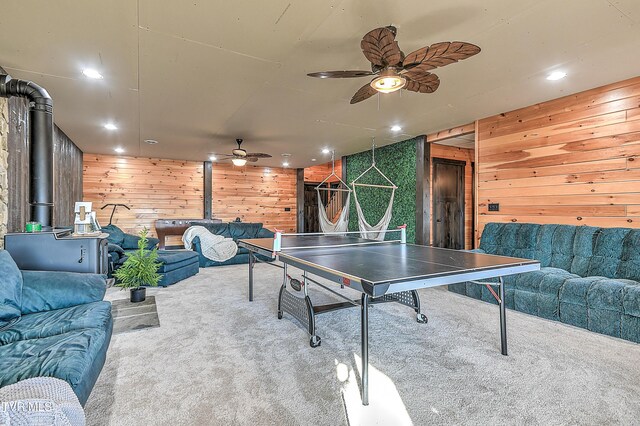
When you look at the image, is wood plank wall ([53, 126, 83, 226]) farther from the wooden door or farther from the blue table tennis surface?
the wooden door

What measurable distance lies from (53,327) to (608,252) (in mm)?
4471

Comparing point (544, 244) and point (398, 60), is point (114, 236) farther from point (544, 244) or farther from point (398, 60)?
point (544, 244)

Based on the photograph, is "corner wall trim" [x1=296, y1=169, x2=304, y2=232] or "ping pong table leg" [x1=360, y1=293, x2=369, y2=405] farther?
"corner wall trim" [x1=296, y1=169, x2=304, y2=232]

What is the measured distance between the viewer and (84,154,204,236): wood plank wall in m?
7.27

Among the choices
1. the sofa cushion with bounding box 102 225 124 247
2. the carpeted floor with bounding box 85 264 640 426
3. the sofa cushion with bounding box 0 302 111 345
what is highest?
the sofa cushion with bounding box 102 225 124 247

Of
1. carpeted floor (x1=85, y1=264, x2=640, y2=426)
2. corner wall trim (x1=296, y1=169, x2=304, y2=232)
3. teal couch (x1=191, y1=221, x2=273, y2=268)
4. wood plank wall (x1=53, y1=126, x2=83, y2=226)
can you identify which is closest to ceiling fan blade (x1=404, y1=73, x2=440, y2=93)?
carpeted floor (x1=85, y1=264, x2=640, y2=426)

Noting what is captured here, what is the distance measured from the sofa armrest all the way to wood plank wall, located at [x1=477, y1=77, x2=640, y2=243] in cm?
467

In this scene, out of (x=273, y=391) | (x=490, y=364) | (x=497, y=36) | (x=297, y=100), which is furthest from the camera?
(x=297, y=100)

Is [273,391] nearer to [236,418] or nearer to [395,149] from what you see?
[236,418]

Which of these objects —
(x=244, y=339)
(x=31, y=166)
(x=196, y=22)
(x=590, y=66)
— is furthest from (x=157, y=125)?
(x=590, y=66)

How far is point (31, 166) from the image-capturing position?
2877 mm

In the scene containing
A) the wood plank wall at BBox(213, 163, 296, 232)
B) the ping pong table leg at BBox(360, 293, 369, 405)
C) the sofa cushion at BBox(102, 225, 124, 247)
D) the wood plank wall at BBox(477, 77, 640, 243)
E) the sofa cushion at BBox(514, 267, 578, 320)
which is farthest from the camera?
the wood plank wall at BBox(213, 163, 296, 232)

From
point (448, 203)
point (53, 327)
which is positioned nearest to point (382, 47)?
point (53, 327)

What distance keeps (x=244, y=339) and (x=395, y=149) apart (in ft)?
15.8
